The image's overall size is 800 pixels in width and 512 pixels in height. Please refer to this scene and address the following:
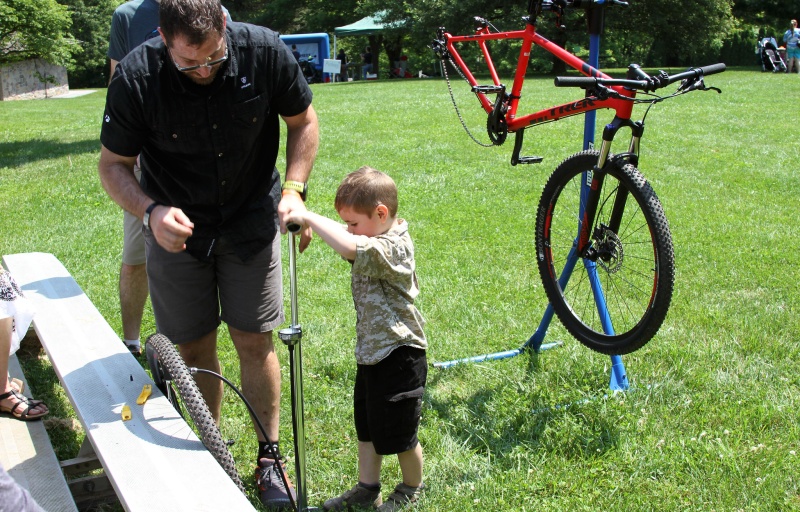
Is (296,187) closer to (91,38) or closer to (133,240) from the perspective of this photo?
(133,240)

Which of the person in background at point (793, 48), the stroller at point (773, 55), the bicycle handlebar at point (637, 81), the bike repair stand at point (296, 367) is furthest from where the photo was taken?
the stroller at point (773, 55)

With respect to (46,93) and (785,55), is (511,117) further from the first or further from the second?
(46,93)

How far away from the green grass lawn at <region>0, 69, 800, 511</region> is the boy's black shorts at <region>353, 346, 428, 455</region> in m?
0.39

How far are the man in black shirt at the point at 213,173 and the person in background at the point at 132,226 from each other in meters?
1.19

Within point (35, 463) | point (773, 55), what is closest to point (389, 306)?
point (35, 463)

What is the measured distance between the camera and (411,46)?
45625 mm

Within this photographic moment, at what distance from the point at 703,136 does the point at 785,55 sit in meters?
19.0

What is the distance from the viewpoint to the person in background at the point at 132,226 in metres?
4.29

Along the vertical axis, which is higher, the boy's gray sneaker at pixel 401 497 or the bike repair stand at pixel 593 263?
the bike repair stand at pixel 593 263

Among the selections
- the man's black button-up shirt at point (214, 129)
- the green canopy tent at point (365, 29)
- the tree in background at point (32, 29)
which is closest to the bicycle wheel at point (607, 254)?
the man's black button-up shirt at point (214, 129)

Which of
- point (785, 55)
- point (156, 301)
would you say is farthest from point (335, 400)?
point (785, 55)

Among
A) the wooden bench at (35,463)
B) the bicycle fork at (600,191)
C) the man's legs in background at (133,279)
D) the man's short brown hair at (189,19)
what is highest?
the man's short brown hair at (189,19)

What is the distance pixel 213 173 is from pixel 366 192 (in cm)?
66

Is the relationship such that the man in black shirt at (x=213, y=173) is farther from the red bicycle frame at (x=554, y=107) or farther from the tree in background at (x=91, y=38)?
the tree in background at (x=91, y=38)
